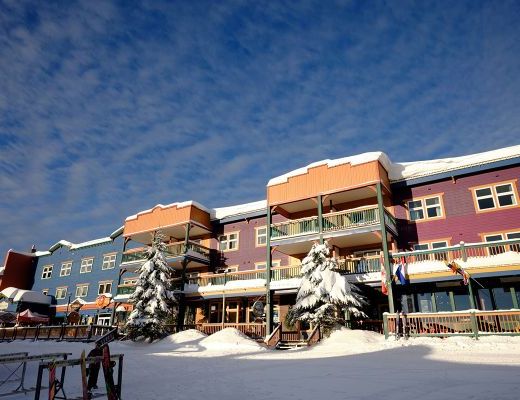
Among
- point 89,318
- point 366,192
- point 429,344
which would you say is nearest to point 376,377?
point 429,344

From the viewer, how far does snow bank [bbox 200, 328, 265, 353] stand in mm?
19234

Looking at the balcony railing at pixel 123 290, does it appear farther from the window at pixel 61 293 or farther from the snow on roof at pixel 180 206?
the window at pixel 61 293

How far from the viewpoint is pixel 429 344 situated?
50.6ft

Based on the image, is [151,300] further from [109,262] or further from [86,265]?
[86,265]

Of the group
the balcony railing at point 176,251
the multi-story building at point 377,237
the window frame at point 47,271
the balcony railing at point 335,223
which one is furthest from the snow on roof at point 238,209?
the window frame at point 47,271

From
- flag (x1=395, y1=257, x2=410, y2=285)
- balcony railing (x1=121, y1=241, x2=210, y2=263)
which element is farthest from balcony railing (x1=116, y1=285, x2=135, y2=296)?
flag (x1=395, y1=257, x2=410, y2=285)

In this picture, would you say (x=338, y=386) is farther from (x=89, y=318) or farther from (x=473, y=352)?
(x=89, y=318)

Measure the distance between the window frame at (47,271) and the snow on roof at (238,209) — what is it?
23.9 metres

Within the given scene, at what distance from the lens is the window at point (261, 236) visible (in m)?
29.5

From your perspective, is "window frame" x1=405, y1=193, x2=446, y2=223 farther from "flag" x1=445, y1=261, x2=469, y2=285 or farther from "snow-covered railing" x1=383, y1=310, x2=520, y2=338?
"snow-covered railing" x1=383, y1=310, x2=520, y2=338

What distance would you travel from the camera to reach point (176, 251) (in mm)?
30656

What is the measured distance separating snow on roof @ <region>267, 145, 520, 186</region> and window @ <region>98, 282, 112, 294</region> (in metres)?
22.5

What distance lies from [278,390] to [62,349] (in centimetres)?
1805

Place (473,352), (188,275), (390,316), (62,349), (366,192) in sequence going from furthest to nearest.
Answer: (188,275), (366,192), (62,349), (390,316), (473,352)
